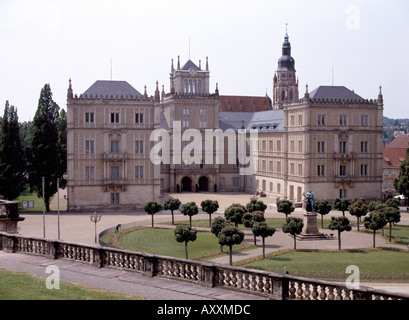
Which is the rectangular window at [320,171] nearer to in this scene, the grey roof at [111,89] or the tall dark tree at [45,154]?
the grey roof at [111,89]

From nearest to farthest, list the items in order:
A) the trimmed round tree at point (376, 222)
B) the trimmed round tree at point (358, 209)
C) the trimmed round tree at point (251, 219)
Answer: the trimmed round tree at point (376, 222), the trimmed round tree at point (251, 219), the trimmed round tree at point (358, 209)

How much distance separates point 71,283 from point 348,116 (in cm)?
6311

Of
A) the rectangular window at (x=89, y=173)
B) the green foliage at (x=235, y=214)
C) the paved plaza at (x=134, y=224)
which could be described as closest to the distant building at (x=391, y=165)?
the paved plaza at (x=134, y=224)

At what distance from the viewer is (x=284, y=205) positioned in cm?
5906

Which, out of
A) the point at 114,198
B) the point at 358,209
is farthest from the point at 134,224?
the point at 358,209

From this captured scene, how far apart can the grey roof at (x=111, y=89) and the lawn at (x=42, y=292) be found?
5389 cm

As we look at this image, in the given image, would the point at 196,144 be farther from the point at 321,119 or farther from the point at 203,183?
the point at 321,119

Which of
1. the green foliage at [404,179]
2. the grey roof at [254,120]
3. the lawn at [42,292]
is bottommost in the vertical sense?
the lawn at [42,292]

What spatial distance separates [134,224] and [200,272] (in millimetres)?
40118

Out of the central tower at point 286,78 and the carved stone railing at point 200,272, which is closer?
the carved stone railing at point 200,272

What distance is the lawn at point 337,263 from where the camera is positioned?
1489 inches

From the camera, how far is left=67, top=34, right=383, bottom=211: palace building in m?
69.7

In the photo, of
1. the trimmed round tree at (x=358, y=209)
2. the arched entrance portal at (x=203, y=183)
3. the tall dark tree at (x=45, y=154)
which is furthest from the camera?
the arched entrance portal at (x=203, y=183)
